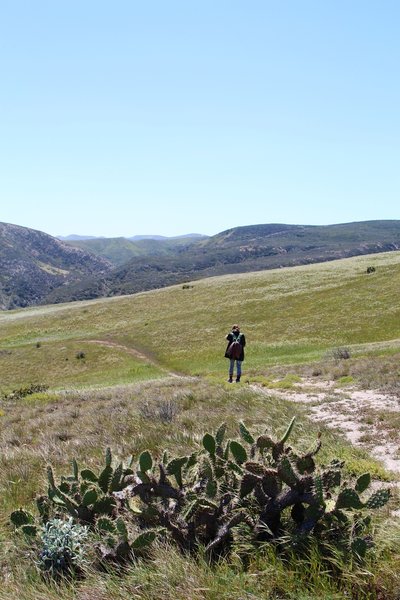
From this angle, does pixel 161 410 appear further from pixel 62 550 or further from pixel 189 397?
pixel 62 550

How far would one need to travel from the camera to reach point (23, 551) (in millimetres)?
5285

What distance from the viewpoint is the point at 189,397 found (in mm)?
13938

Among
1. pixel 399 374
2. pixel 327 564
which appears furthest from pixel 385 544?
pixel 399 374

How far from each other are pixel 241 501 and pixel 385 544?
1442 mm

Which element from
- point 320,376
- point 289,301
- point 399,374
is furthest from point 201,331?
point 399,374

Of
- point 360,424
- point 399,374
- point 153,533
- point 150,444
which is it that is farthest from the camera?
point 399,374

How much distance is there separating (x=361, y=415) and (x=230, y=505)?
28.0 ft

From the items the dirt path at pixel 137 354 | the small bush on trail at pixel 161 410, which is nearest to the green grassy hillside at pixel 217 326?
the dirt path at pixel 137 354

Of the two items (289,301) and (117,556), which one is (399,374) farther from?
(289,301)

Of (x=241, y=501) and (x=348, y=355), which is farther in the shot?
(x=348, y=355)

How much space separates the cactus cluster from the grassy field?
0.27 meters

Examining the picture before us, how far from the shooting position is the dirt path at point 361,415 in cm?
938

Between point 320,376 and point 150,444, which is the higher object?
point 150,444

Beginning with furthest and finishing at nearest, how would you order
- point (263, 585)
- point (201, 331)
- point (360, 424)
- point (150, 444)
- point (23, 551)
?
point (201, 331)
point (360, 424)
point (150, 444)
point (23, 551)
point (263, 585)
